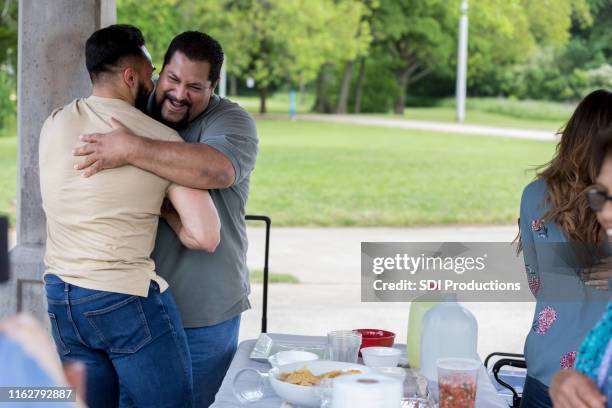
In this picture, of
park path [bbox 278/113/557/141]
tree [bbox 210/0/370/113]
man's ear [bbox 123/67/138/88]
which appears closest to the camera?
man's ear [bbox 123/67/138/88]

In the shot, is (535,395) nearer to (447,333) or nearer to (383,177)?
(447,333)

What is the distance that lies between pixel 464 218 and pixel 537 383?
10958 millimetres

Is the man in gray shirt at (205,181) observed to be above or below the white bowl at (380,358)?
above

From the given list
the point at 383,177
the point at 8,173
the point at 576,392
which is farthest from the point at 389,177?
the point at 576,392

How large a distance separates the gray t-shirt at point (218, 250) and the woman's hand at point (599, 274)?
3.58 ft

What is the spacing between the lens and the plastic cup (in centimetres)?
217

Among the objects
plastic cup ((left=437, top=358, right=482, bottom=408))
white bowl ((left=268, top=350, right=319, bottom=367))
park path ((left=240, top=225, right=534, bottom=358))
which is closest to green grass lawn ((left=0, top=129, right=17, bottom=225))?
park path ((left=240, top=225, right=534, bottom=358))

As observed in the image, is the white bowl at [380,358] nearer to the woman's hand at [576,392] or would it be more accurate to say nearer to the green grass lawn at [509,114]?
the woman's hand at [576,392]

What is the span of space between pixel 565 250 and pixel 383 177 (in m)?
16.1

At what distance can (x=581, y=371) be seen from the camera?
1731 mm

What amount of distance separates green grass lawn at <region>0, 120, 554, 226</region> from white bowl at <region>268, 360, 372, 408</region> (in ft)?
20.1

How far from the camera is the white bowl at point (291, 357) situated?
2.62m

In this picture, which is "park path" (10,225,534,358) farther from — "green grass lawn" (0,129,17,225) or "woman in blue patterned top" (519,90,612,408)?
"woman in blue patterned top" (519,90,612,408)

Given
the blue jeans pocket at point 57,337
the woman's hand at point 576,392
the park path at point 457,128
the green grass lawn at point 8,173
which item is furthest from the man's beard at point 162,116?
the park path at point 457,128
